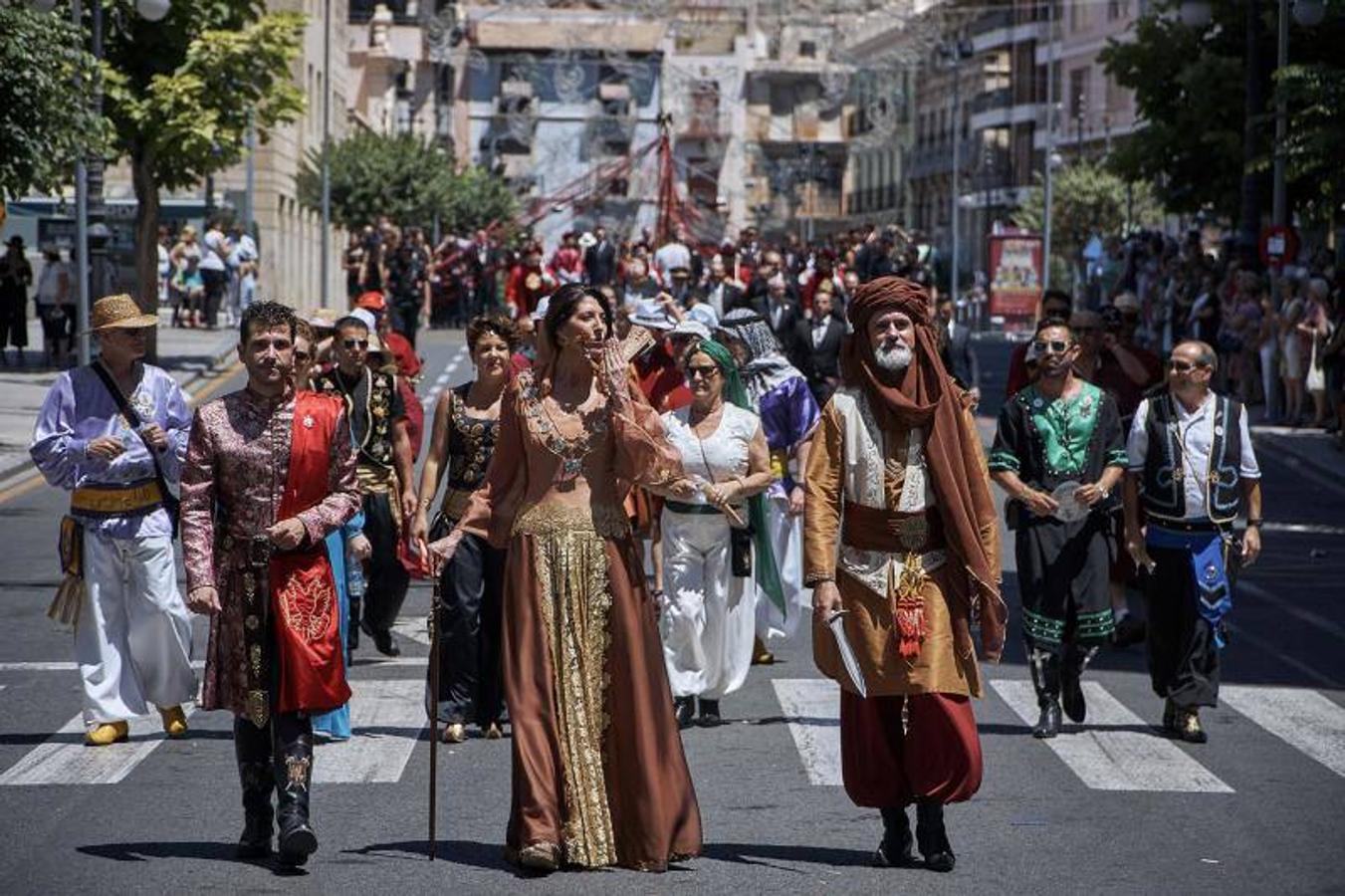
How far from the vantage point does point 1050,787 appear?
10.5 metres

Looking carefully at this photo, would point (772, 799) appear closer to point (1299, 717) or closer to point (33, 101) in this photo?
point (1299, 717)

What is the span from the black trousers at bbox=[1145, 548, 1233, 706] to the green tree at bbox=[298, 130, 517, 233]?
49.5 meters

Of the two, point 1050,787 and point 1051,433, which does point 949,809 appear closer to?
point 1050,787

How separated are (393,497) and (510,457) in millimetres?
4718

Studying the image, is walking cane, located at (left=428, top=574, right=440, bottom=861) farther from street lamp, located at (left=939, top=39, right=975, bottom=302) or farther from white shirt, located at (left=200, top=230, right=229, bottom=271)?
street lamp, located at (left=939, top=39, right=975, bottom=302)

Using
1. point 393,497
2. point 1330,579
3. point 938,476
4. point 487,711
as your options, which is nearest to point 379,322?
point 393,497

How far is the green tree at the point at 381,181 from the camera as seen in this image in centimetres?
6241

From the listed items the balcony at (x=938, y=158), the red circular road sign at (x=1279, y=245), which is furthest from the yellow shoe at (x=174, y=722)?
the balcony at (x=938, y=158)

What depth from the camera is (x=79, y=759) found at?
10984mm

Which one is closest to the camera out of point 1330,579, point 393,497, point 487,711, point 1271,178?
point 487,711

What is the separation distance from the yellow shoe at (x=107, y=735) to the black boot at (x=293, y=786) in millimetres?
2753

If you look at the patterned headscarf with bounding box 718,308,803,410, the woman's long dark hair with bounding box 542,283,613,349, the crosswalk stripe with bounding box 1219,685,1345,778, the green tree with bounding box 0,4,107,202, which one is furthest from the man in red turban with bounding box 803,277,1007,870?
the green tree with bounding box 0,4,107,202

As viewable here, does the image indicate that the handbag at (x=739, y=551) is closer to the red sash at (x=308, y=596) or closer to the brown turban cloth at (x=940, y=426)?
the brown turban cloth at (x=940, y=426)

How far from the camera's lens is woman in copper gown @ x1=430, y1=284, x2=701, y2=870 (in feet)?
28.1
